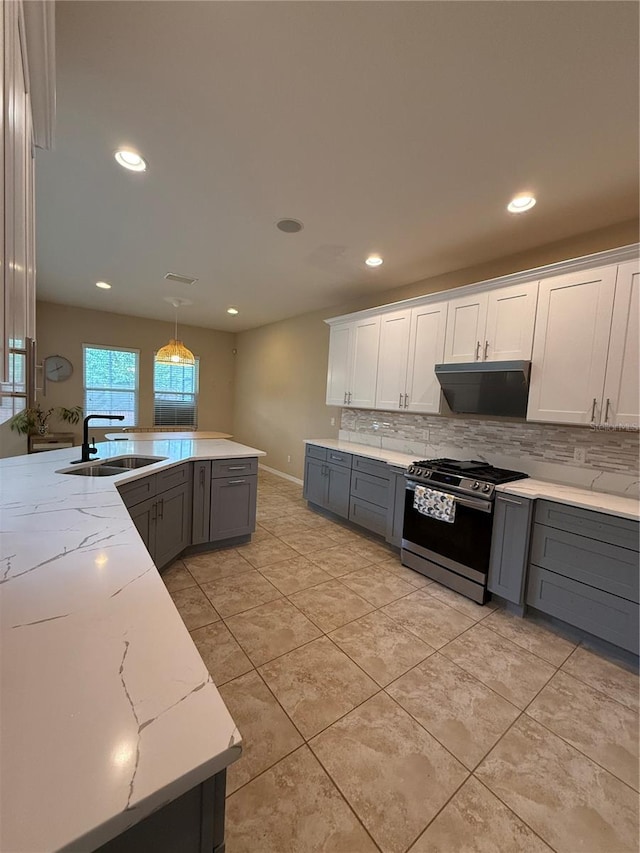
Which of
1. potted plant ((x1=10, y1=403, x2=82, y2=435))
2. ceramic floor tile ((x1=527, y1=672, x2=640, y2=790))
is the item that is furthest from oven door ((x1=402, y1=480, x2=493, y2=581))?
potted plant ((x1=10, y1=403, x2=82, y2=435))

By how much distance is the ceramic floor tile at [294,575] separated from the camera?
2689 mm

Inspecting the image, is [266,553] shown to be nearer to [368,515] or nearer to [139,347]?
[368,515]

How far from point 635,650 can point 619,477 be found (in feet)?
3.52

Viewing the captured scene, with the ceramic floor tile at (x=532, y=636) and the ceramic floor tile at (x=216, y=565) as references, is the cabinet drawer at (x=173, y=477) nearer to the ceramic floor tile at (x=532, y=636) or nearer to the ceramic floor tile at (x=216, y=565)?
the ceramic floor tile at (x=216, y=565)

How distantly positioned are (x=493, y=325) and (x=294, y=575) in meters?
2.62

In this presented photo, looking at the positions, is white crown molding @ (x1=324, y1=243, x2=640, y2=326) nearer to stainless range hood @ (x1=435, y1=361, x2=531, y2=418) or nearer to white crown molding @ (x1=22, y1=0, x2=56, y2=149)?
stainless range hood @ (x1=435, y1=361, x2=531, y2=418)

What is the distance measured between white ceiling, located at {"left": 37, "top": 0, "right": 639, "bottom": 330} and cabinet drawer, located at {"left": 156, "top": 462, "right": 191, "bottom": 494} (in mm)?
1968

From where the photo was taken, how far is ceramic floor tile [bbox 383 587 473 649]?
7.28ft

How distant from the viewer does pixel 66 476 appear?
6.81ft

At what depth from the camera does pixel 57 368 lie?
19.2 feet

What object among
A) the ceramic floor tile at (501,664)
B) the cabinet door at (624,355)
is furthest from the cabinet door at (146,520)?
the cabinet door at (624,355)

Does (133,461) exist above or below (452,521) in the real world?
above

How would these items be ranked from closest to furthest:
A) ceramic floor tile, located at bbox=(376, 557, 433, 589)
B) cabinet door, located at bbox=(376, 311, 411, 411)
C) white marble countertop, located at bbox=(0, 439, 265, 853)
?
white marble countertop, located at bbox=(0, 439, 265, 853) → ceramic floor tile, located at bbox=(376, 557, 433, 589) → cabinet door, located at bbox=(376, 311, 411, 411)

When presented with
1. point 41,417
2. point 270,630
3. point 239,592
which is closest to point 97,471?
point 239,592
